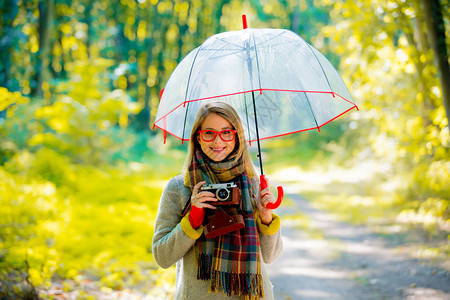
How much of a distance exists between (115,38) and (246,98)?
2203 cm

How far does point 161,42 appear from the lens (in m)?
23.3

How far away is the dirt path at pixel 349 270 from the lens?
4.62 metres

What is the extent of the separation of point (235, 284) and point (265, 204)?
1.55 ft

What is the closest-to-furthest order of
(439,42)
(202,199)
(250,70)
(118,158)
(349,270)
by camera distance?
(202,199) < (250,70) < (439,42) < (349,270) < (118,158)

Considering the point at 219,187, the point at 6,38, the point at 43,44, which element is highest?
the point at 43,44

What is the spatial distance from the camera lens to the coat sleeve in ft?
0.70

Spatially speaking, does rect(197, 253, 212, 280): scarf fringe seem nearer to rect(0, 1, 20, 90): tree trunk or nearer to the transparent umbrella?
the transparent umbrella

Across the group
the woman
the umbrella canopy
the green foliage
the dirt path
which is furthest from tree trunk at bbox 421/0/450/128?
the woman

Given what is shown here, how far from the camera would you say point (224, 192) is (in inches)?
75.6

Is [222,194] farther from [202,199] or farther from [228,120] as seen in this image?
[228,120]

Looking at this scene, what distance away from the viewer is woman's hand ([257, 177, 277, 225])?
6.50 ft

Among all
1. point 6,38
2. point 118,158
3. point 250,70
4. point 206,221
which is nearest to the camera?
point 206,221

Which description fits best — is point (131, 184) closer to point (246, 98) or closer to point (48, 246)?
point (48, 246)

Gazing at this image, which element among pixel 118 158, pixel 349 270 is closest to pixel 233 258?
pixel 349 270
